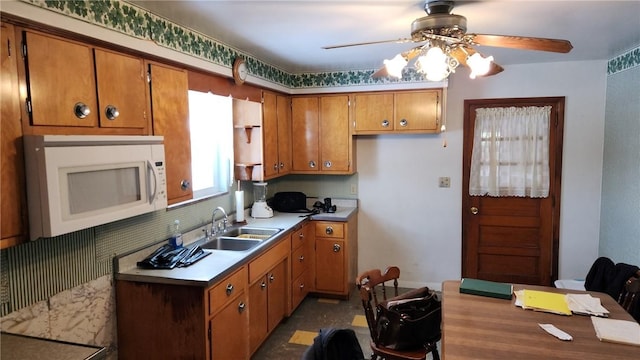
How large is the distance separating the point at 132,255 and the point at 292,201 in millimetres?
2074

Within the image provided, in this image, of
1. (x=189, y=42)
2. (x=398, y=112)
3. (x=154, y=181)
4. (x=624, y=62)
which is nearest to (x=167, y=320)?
(x=154, y=181)

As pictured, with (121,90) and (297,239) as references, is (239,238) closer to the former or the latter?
(297,239)

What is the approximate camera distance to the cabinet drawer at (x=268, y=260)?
2.85 meters

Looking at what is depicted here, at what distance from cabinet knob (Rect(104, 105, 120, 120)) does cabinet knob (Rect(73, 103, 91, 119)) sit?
109mm

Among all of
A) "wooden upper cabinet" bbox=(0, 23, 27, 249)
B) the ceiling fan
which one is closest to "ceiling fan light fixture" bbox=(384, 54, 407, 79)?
the ceiling fan

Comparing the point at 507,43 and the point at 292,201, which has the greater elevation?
the point at 507,43

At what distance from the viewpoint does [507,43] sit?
6.70 feet

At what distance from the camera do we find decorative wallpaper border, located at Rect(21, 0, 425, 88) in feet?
5.90

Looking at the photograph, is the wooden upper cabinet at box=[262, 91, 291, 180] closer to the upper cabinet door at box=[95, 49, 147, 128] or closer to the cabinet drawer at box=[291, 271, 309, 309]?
the cabinet drawer at box=[291, 271, 309, 309]

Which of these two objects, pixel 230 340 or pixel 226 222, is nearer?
pixel 230 340

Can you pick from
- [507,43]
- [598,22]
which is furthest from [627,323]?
[598,22]

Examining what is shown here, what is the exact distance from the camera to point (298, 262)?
3795mm

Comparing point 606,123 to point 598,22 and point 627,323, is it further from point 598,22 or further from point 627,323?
point 627,323

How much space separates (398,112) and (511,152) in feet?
3.90
